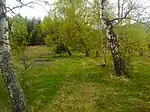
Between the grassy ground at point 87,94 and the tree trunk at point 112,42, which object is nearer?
the grassy ground at point 87,94

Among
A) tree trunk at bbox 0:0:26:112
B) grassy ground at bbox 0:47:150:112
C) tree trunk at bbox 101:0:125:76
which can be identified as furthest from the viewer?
tree trunk at bbox 101:0:125:76

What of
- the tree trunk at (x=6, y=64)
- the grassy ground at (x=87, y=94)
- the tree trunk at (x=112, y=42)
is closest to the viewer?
the tree trunk at (x=6, y=64)

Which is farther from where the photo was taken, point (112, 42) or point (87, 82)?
point (112, 42)

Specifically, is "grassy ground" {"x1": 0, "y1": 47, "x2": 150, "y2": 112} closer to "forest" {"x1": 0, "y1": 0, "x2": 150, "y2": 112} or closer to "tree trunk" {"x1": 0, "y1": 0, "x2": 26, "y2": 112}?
"forest" {"x1": 0, "y1": 0, "x2": 150, "y2": 112}

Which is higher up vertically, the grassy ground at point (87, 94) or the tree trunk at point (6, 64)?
the tree trunk at point (6, 64)

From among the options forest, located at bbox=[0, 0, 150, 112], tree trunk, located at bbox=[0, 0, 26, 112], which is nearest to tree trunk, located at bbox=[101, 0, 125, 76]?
forest, located at bbox=[0, 0, 150, 112]

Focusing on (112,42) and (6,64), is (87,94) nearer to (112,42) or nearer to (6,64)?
(112,42)

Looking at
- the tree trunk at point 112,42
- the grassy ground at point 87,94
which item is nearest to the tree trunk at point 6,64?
the grassy ground at point 87,94

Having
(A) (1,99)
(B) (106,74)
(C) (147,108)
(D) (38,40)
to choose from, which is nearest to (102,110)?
(C) (147,108)

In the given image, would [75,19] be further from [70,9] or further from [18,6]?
[18,6]

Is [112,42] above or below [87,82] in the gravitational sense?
above

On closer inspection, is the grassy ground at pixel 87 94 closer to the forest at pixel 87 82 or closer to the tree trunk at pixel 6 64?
the forest at pixel 87 82

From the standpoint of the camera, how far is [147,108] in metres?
12.5

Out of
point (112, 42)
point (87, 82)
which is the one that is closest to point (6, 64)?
point (87, 82)
